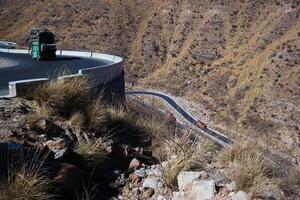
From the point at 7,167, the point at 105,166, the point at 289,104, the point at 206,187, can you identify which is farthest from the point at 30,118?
the point at 289,104

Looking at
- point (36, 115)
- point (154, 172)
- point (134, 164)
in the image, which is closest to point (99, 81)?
point (36, 115)

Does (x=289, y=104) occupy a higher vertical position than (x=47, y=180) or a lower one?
lower

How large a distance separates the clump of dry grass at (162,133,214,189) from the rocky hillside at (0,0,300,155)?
36436mm

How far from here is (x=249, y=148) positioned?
7.78 m

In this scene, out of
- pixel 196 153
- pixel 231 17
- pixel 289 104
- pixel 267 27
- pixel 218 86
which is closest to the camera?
pixel 196 153

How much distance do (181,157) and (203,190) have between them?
1.08 metres

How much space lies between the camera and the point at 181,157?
23.1ft

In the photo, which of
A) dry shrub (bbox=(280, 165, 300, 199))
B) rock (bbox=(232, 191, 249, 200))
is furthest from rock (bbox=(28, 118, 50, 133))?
dry shrub (bbox=(280, 165, 300, 199))

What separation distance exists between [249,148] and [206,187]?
2.02 m

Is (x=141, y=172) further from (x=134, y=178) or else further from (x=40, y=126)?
(x=40, y=126)

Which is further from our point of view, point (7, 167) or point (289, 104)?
point (289, 104)

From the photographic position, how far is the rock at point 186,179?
638cm

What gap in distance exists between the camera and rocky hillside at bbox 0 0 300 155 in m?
59.8

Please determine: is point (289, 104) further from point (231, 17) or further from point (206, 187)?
point (206, 187)
